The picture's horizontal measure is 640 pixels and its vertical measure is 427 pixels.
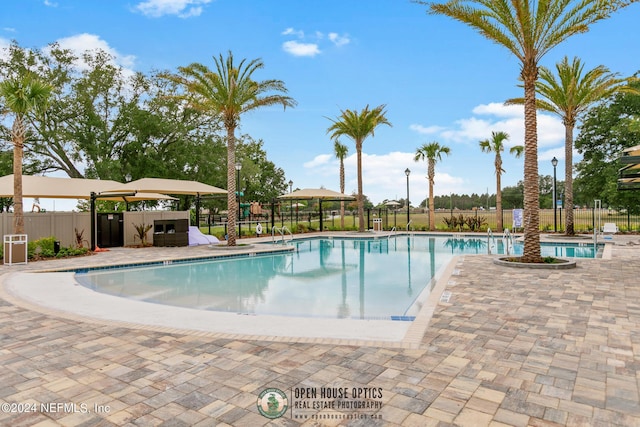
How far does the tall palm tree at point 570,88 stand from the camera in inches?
602

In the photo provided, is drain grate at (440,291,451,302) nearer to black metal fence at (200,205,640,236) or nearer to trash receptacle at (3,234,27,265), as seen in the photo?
trash receptacle at (3,234,27,265)

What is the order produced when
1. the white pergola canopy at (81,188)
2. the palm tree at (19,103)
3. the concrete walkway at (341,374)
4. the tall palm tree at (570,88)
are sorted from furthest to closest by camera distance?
1. the tall palm tree at (570,88)
2. the white pergola canopy at (81,188)
3. the palm tree at (19,103)
4. the concrete walkway at (341,374)

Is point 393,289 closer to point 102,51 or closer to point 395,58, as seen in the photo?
point 395,58

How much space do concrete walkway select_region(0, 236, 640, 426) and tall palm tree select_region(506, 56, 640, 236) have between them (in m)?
13.4

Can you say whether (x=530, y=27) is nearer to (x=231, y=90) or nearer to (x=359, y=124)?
(x=231, y=90)

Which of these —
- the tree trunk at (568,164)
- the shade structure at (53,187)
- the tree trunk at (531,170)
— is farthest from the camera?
the tree trunk at (568,164)

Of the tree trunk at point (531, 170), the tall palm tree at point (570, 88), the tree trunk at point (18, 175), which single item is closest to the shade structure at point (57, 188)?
the tree trunk at point (18, 175)

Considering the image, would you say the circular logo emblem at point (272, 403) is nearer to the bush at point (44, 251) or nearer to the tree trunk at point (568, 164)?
the bush at point (44, 251)

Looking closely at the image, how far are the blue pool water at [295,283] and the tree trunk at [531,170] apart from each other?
7.18ft

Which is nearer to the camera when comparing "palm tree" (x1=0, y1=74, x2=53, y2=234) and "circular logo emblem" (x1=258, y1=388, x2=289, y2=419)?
"circular logo emblem" (x1=258, y1=388, x2=289, y2=419)

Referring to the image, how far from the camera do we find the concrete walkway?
2.69 m

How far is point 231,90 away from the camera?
1510 cm

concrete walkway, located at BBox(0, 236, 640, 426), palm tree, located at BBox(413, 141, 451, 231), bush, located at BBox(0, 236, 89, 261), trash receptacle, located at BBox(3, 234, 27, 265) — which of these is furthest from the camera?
palm tree, located at BBox(413, 141, 451, 231)

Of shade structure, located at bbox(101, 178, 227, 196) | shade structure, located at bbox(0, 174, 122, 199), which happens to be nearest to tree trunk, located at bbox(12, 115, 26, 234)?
shade structure, located at bbox(0, 174, 122, 199)
